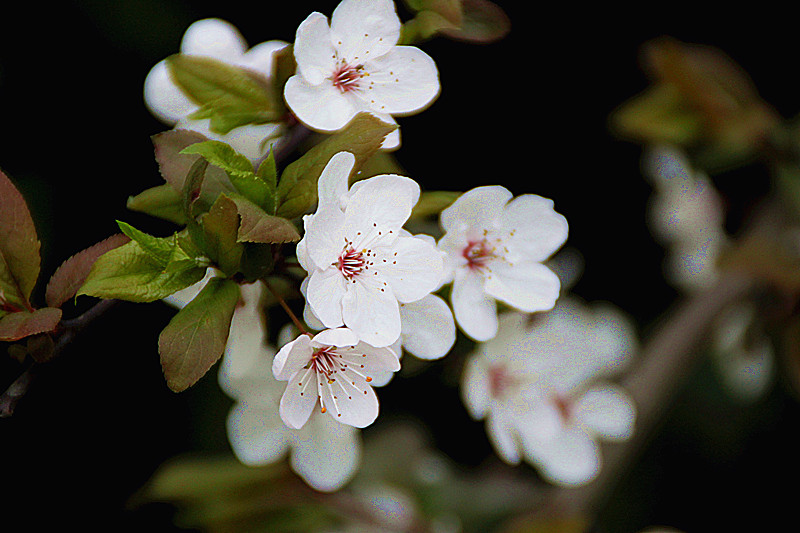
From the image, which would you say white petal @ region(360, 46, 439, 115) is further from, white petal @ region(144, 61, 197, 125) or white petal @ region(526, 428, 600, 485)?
white petal @ region(526, 428, 600, 485)

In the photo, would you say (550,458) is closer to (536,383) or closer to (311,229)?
(536,383)

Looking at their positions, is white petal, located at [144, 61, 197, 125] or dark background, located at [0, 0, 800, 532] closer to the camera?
white petal, located at [144, 61, 197, 125]

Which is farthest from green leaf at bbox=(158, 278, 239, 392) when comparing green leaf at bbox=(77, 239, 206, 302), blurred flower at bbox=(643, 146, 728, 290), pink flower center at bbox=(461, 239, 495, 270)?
blurred flower at bbox=(643, 146, 728, 290)

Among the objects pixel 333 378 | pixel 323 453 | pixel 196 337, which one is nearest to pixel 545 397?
pixel 323 453

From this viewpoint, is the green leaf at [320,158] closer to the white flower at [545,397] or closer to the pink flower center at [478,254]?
the pink flower center at [478,254]

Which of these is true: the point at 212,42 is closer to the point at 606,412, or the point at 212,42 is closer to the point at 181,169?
the point at 181,169
